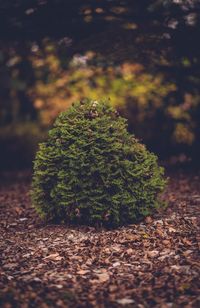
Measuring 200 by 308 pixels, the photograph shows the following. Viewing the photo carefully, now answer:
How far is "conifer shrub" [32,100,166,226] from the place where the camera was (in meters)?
4.91

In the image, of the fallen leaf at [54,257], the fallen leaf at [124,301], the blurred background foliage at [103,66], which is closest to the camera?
the fallen leaf at [124,301]

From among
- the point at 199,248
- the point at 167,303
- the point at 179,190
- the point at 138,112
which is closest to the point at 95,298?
the point at 167,303

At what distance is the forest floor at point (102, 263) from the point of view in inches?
146

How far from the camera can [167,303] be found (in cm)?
362

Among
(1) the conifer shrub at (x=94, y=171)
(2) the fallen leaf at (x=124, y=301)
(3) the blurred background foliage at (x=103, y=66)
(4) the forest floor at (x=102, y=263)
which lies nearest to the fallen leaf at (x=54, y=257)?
(4) the forest floor at (x=102, y=263)

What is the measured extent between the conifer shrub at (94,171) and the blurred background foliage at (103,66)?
2377 mm

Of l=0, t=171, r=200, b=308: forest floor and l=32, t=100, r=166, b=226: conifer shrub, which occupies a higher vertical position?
l=32, t=100, r=166, b=226: conifer shrub

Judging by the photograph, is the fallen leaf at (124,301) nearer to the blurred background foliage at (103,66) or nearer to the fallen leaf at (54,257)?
the fallen leaf at (54,257)

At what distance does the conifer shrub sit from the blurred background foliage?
7.80 ft

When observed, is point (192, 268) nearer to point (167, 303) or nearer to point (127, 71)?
point (167, 303)

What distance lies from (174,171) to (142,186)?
3300 mm

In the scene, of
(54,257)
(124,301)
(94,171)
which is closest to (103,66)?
(94,171)

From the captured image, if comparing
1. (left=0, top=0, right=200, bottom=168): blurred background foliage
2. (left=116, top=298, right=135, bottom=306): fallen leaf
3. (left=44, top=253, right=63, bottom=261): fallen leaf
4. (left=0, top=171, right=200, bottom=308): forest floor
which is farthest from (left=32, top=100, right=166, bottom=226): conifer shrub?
(left=0, top=0, right=200, bottom=168): blurred background foliage

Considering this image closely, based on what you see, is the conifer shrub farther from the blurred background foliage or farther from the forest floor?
the blurred background foliage
